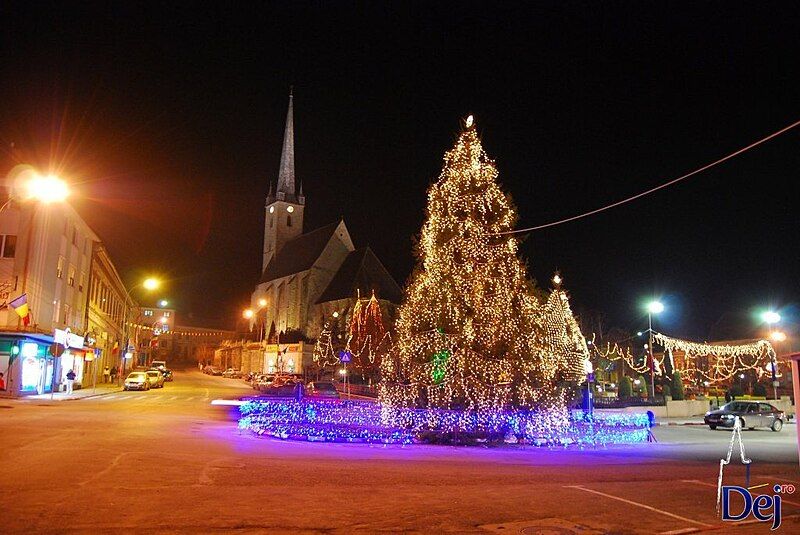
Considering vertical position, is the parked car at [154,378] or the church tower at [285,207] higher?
the church tower at [285,207]

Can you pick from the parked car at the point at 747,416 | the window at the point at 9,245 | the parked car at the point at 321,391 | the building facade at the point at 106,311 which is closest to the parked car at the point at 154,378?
the building facade at the point at 106,311

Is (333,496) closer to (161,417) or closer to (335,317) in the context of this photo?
(161,417)

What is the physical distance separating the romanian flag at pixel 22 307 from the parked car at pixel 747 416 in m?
31.9

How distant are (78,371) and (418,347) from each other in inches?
1363

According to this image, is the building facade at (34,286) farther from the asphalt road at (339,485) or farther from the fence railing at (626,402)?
the fence railing at (626,402)

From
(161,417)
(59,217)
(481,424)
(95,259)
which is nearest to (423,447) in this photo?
(481,424)

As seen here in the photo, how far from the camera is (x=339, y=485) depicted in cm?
987

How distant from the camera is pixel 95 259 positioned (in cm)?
4744

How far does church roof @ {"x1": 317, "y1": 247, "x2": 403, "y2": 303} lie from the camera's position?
82312 mm

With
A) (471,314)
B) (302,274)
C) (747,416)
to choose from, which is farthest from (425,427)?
(302,274)

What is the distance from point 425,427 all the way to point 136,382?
3196 cm

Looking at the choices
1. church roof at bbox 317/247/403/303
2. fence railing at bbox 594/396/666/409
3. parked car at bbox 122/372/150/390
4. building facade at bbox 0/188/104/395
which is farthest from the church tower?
fence railing at bbox 594/396/666/409

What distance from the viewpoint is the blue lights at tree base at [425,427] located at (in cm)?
1753

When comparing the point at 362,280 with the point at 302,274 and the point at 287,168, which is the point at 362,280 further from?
the point at 287,168
